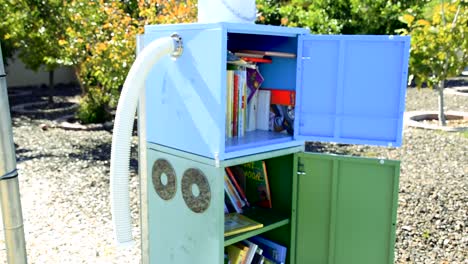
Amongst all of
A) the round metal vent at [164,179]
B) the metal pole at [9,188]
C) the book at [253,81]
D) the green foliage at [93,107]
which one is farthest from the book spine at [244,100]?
the green foliage at [93,107]

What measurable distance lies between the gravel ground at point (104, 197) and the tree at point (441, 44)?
1039 millimetres

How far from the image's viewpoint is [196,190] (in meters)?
2.25

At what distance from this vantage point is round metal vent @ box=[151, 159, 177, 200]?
240 cm

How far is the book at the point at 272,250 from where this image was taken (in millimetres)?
2695

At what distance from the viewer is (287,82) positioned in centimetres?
256

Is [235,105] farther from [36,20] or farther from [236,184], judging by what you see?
[36,20]

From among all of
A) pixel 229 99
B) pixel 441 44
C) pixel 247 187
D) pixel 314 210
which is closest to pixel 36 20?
pixel 441 44

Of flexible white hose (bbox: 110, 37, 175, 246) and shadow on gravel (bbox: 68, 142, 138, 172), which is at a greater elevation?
flexible white hose (bbox: 110, 37, 175, 246)

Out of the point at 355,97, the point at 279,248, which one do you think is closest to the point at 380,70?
the point at 355,97

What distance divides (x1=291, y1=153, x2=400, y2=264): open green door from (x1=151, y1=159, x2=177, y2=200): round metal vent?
2.14 ft

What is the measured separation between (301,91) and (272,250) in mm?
951

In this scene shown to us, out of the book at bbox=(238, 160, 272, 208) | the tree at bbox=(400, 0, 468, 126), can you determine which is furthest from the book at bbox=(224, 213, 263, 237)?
the tree at bbox=(400, 0, 468, 126)

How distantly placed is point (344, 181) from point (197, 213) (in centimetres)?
75

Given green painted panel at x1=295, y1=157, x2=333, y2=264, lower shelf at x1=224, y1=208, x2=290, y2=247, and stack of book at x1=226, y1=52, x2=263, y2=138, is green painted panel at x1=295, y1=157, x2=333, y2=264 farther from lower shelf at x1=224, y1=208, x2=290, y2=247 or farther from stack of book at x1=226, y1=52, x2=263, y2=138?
stack of book at x1=226, y1=52, x2=263, y2=138
